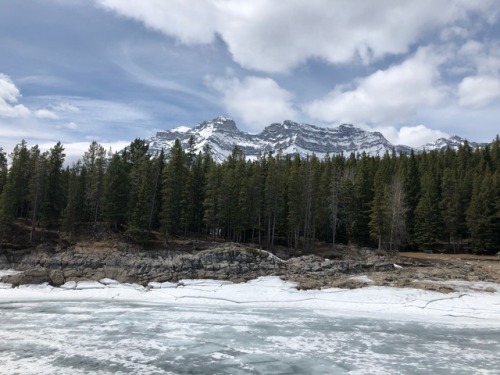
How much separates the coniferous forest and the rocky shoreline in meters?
7.53

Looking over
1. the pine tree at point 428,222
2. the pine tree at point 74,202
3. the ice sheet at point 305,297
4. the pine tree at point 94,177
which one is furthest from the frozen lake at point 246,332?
the pine tree at point 428,222

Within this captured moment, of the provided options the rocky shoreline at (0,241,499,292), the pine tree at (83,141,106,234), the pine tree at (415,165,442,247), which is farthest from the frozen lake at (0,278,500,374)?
the pine tree at (415,165,442,247)

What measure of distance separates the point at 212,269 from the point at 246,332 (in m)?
17.7

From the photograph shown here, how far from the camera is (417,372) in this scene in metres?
11.9

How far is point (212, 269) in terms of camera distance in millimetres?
34469

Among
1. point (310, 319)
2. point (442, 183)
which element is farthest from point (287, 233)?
point (310, 319)

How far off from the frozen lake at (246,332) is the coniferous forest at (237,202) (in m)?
22.2

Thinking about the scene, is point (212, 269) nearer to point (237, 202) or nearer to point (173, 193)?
point (173, 193)

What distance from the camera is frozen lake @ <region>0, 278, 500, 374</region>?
40.5ft

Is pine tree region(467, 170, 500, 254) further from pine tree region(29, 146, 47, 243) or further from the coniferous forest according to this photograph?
pine tree region(29, 146, 47, 243)

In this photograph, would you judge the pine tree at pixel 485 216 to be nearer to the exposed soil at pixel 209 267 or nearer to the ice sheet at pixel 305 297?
the exposed soil at pixel 209 267

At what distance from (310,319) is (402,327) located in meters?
4.32

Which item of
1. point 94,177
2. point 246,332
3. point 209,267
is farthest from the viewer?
point 94,177

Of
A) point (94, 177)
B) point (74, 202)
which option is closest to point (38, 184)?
point (74, 202)
